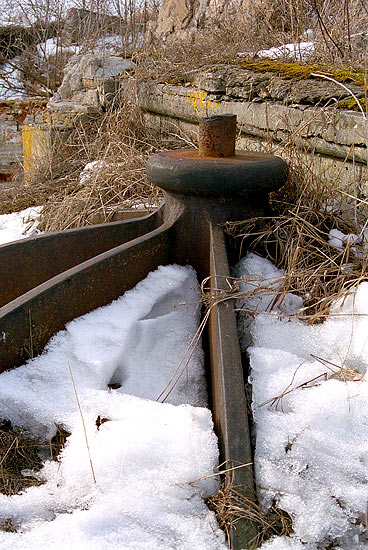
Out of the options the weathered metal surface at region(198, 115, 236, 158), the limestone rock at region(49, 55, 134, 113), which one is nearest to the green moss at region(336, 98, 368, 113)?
the weathered metal surface at region(198, 115, 236, 158)

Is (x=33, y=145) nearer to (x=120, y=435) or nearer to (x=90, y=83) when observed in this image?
(x=90, y=83)

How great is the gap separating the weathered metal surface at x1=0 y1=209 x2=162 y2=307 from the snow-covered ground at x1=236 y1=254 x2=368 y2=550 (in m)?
0.75

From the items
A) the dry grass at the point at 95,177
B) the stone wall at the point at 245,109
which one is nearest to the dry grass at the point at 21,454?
the stone wall at the point at 245,109

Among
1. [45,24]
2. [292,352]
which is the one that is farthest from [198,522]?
[45,24]

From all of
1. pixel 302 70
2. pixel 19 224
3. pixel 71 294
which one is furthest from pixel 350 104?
pixel 19 224

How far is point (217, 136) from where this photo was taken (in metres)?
2.33

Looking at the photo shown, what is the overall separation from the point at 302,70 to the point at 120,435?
9.43 ft

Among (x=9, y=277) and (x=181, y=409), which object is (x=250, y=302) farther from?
(x=9, y=277)

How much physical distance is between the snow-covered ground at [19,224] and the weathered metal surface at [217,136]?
1.98 metres

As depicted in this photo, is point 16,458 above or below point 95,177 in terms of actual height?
below

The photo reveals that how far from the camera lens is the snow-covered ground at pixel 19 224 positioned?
3943mm

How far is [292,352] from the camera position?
71.2 inches

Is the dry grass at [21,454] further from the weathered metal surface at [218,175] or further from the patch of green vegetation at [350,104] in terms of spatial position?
the patch of green vegetation at [350,104]

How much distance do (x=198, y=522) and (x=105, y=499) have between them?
235 millimetres
